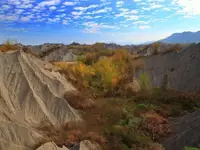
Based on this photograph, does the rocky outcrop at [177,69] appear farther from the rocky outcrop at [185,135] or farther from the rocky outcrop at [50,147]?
the rocky outcrop at [50,147]

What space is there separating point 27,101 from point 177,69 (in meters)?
18.0

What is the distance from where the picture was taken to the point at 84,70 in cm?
2311

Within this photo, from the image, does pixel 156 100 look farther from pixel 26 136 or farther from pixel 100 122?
pixel 26 136

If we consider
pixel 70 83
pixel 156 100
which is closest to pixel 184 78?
pixel 156 100

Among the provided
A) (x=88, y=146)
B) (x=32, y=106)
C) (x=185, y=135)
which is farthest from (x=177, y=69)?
(x=88, y=146)

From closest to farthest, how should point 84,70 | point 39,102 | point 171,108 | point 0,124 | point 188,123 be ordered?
point 0,124 < point 188,123 < point 39,102 < point 171,108 < point 84,70

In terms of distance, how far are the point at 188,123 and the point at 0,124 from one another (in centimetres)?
809

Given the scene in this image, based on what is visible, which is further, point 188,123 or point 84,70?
point 84,70

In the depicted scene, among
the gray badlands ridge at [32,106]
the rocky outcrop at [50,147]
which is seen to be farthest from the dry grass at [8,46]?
the rocky outcrop at [50,147]

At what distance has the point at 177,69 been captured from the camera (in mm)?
28734

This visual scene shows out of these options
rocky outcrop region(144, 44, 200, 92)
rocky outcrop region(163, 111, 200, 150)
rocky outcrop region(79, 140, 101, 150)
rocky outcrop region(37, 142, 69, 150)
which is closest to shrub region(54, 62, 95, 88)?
rocky outcrop region(144, 44, 200, 92)

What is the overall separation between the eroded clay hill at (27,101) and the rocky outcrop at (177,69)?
12.1 metres

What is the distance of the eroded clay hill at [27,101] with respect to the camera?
11648 mm

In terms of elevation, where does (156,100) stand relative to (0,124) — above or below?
below
